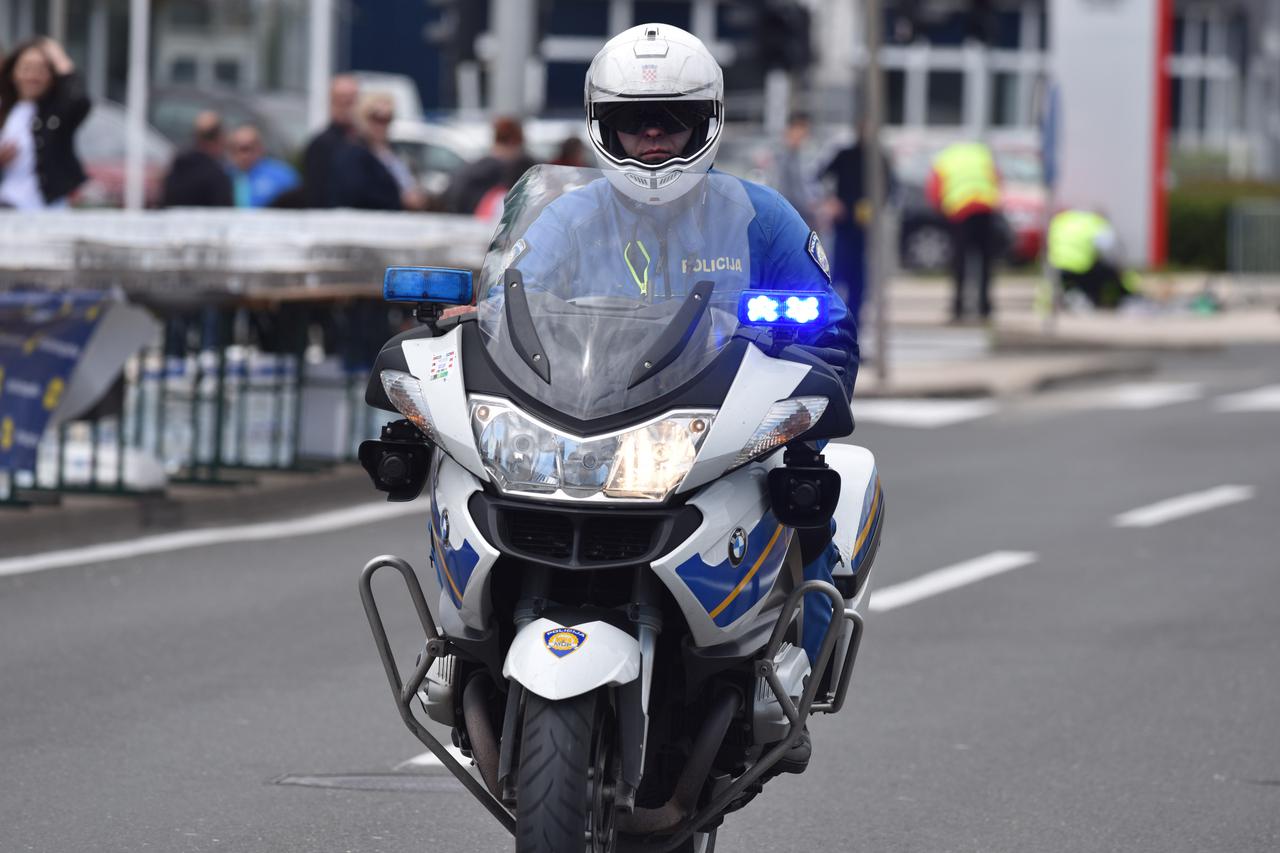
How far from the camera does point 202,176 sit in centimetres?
1780

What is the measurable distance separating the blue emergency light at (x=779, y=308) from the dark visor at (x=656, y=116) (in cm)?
41

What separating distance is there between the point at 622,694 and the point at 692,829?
0.41 m

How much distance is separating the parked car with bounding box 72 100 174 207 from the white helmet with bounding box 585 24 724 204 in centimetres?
1800

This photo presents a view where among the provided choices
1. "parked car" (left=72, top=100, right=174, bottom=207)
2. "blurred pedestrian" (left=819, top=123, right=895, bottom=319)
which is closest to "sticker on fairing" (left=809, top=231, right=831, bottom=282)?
"blurred pedestrian" (left=819, top=123, right=895, bottom=319)

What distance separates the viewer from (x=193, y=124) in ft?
86.1

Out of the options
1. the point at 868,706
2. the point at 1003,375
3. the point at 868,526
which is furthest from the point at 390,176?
the point at 868,526

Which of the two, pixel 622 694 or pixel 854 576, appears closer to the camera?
pixel 622 694

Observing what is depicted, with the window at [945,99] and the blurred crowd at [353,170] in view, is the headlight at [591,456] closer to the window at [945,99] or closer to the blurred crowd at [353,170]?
the blurred crowd at [353,170]

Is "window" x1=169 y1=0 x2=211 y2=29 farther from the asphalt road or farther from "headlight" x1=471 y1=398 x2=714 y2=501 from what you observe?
"headlight" x1=471 y1=398 x2=714 y2=501

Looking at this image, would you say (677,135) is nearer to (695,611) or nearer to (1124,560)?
(695,611)

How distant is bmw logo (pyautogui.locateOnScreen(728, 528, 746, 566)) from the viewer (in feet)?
16.0

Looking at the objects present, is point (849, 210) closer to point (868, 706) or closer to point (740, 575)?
point (868, 706)

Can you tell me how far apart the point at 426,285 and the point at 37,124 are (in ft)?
30.8

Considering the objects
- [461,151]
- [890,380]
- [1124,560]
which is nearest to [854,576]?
[1124,560]
